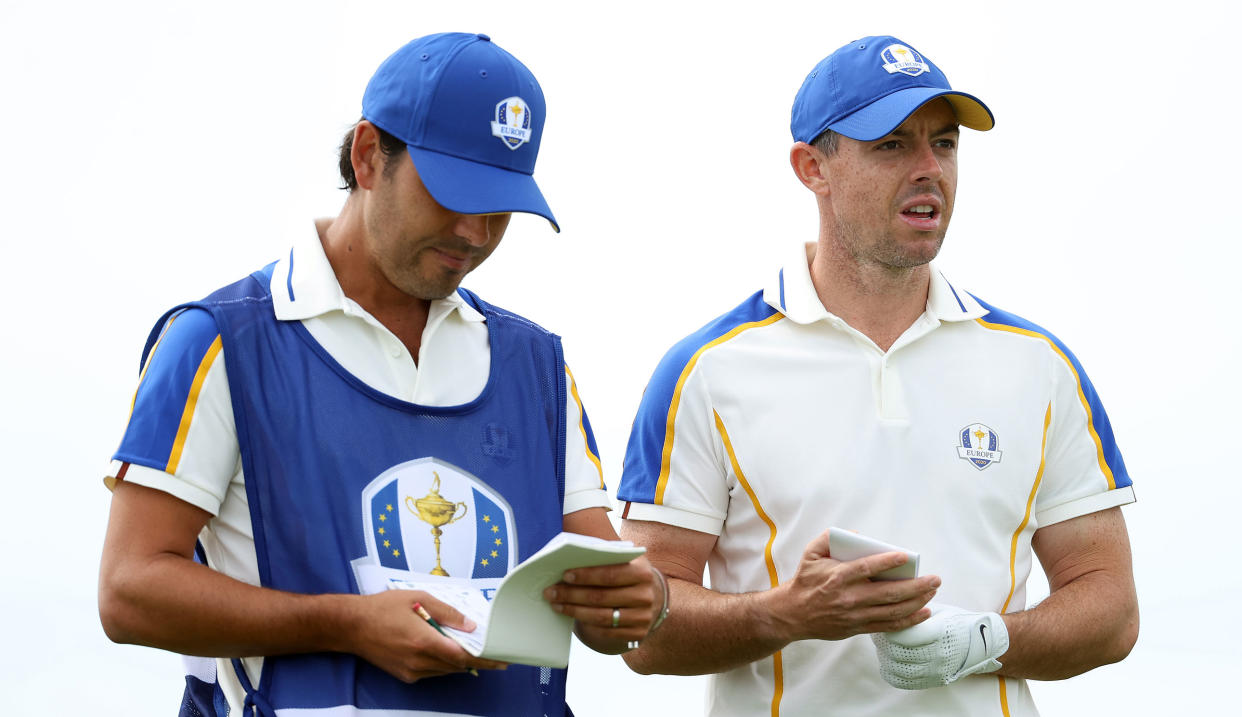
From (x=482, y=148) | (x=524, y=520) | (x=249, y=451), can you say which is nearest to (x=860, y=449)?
(x=524, y=520)

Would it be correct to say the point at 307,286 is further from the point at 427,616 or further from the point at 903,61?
the point at 903,61

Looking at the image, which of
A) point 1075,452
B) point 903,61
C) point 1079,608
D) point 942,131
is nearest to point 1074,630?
point 1079,608

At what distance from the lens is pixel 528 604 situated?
184 centimetres

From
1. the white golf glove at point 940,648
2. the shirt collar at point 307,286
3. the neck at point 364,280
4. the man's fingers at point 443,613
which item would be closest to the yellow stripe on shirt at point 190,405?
the shirt collar at point 307,286

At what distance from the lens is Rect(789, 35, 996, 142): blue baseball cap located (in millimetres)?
2652

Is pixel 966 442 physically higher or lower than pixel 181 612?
higher

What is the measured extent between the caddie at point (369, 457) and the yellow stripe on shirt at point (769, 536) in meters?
0.42

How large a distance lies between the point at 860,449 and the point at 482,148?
0.92 metres

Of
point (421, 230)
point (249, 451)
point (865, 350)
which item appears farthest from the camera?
point (865, 350)

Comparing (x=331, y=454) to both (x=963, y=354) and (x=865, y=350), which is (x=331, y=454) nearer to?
(x=865, y=350)

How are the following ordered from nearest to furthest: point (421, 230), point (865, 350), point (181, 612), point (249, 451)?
Answer: point (181, 612) < point (249, 451) < point (421, 230) < point (865, 350)

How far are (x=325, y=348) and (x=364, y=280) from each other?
14 cm

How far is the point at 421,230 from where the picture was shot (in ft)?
6.66

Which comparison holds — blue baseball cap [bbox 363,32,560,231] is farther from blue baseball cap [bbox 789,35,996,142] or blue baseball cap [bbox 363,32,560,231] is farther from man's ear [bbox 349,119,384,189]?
blue baseball cap [bbox 789,35,996,142]
